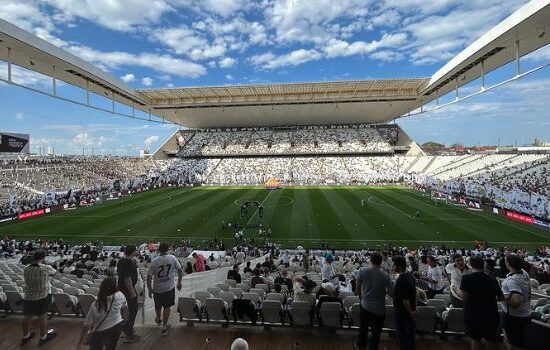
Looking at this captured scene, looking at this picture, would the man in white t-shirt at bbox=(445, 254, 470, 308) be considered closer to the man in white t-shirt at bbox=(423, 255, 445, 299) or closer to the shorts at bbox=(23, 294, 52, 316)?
the man in white t-shirt at bbox=(423, 255, 445, 299)

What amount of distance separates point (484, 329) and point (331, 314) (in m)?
2.37

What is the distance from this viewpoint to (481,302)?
4520 mm

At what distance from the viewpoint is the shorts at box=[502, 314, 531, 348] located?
4.71 meters

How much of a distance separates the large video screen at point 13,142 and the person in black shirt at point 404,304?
34.7m

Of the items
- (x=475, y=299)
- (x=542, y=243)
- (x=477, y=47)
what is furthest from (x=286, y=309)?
(x=477, y=47)

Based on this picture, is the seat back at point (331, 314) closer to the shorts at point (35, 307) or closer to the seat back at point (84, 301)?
the seat back at point (84, 301)

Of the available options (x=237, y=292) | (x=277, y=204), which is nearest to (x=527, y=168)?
(x=277, y=204)

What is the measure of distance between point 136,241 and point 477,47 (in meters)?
29.9

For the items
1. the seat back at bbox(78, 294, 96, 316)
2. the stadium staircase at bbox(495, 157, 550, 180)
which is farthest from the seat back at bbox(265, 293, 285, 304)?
the stadium staircase at bbox(495, 157, 550, 180)

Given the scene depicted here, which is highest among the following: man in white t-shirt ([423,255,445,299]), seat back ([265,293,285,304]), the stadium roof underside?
the stadium roof underside

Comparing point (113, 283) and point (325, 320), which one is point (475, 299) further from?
point (113, 283)

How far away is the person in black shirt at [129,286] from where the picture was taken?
229 inches

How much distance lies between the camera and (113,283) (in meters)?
4.44

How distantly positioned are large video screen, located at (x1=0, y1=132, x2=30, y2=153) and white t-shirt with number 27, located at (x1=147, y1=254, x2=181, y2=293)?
31.0m
